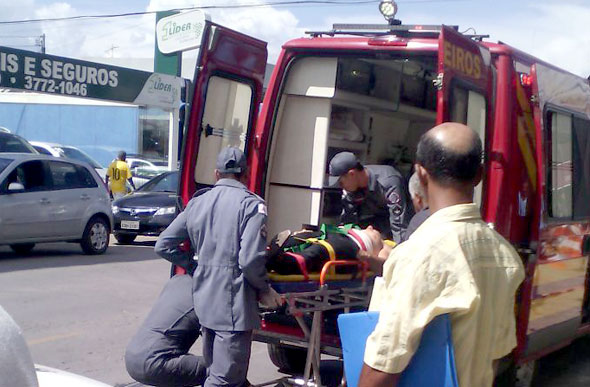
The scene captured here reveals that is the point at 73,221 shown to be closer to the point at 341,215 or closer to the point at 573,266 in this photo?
the point at 341,215

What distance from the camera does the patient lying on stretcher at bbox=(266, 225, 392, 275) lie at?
482 cm

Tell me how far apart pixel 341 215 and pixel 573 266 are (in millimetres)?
1795

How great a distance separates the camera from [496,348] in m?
2.55

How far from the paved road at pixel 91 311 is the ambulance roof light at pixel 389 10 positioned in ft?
8.29

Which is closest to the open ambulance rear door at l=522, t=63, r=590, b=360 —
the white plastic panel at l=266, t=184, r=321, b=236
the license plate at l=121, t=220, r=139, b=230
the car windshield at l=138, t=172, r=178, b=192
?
the white plastic panel at l=266, t=184, r=321, b=236

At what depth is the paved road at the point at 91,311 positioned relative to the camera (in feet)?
23.2

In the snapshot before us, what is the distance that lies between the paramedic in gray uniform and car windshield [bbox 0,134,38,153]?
15.5 metres

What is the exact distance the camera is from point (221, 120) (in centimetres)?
588

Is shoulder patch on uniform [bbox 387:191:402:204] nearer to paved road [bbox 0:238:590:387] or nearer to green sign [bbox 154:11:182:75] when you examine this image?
paved road [bbox 0:238:590:387]

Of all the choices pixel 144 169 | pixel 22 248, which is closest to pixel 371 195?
pixel 22 248

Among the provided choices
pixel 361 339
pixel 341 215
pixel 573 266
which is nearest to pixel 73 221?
pixel 341 215

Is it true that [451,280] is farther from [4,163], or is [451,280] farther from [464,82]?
[4,163]

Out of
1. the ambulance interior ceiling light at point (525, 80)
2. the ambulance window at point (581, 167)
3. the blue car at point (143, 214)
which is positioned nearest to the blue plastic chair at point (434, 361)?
the ambulance interior ceiling light at point (525, 80)

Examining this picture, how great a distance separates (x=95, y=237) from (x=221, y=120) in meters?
8.80
